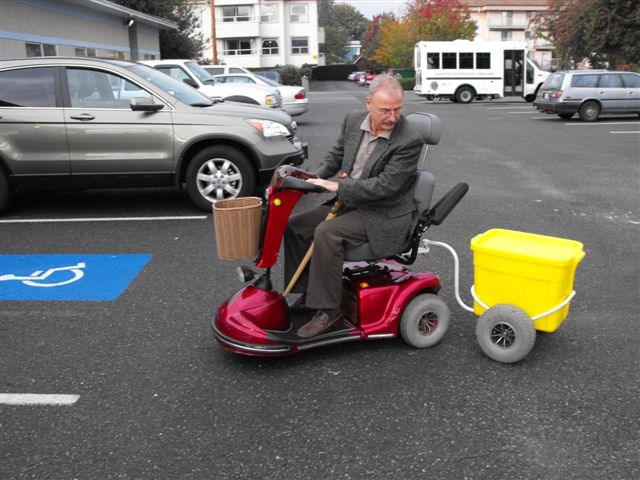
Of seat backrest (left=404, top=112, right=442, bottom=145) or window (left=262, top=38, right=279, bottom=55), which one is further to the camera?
window (left=262, top=38, right=279, bottom=55)

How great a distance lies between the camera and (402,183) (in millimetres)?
3822

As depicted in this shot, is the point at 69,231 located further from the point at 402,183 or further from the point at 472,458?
the point at 472,458

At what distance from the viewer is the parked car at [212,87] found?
48.0ft

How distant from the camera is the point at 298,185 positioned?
366 cm

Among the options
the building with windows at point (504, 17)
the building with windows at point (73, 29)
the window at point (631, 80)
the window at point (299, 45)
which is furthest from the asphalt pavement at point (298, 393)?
the building with windows at point (504, 17)

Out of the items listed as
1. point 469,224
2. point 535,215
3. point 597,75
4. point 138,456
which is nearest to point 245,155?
point 469,224

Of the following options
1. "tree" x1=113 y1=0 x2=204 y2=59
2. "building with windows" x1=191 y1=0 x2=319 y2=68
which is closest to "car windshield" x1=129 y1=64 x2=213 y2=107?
"tree" x1=113 y1=0 x2=204 y2=59

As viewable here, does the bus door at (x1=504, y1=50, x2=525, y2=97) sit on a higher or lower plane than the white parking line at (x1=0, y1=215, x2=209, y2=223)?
higher

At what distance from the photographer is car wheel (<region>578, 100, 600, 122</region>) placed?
1961 cm

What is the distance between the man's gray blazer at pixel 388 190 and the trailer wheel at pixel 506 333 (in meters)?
0.68

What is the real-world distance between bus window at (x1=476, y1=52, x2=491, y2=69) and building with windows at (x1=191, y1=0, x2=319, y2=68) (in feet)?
125

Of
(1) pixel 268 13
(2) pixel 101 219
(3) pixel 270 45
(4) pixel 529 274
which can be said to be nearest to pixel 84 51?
(2) pixel 101 219

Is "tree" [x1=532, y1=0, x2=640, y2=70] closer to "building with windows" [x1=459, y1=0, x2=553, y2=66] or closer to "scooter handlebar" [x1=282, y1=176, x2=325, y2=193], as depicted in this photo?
"scooter handlebar" [x1=282, y1=176, x2=325, y2=193]

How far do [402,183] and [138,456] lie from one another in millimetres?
2053
